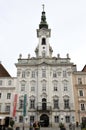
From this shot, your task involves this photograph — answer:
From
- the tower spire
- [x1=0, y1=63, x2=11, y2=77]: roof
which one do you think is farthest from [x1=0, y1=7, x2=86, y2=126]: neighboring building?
the tower spire

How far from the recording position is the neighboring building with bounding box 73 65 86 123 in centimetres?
4688

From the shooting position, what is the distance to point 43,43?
56094 mm

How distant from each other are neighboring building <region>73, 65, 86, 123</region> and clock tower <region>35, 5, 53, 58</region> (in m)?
9.85

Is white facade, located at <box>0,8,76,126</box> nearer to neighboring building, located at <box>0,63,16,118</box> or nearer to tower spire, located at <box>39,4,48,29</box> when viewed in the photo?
neighboring building, located at <box>0,63,16,118</box>

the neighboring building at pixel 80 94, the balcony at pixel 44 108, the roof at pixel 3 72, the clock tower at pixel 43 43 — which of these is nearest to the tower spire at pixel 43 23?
the clock tower at pixel 43 43

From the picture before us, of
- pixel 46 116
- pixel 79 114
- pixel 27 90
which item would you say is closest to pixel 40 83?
pixel 27 90

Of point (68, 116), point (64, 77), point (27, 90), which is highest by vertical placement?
point (64, 77)

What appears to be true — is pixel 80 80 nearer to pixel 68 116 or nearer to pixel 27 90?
pixel 68 116

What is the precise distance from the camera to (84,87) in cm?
4944

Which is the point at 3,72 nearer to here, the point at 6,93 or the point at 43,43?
the point at 6,93

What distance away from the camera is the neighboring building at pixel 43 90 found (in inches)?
1841

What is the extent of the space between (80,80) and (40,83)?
992cm

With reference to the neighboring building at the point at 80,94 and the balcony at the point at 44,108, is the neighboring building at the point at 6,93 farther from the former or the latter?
the neighboring building at the point at 80,94

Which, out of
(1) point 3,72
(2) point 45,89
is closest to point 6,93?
(1) point 3,72
